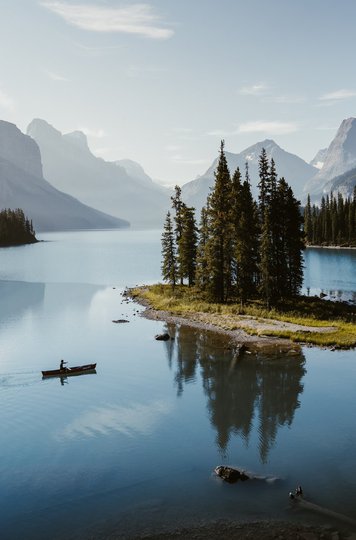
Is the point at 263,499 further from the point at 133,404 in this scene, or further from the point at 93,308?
the point at 93,308

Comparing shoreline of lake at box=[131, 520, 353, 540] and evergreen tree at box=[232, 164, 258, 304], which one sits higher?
evergreen tree at box=[232, 164, 258, 304]

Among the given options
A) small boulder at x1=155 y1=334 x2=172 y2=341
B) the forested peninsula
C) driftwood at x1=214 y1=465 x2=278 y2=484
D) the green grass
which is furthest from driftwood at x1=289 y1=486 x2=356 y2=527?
small boulder at x1=155 y1=334 x2=172 y2=341

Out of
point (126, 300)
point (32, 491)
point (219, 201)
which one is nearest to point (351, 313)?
point (219, 201)

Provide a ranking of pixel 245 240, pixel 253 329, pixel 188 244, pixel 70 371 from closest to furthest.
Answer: pixel 70 371 → pixel 253 329 → pixel 245 240 → pixel 188 244

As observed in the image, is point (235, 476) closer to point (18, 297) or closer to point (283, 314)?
point (283, 314)

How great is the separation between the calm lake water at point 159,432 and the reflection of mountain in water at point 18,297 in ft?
47.6

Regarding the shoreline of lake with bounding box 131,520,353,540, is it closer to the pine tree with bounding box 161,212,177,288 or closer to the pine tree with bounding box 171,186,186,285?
the pine tree with bounding box 161,212,177,288

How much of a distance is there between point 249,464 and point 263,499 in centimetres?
369

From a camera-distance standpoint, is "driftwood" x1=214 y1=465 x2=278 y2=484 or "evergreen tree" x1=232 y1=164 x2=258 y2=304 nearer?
"driftwood" x1=214 y1=465 x2=278 y2=484

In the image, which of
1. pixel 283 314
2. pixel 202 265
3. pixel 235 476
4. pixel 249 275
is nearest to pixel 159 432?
pixel 235 476

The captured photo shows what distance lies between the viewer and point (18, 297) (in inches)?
3442

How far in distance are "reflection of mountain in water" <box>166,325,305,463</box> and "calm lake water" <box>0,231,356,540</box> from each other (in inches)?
5.4

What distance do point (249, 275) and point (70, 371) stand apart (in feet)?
107

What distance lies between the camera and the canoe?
4212 centimetres
